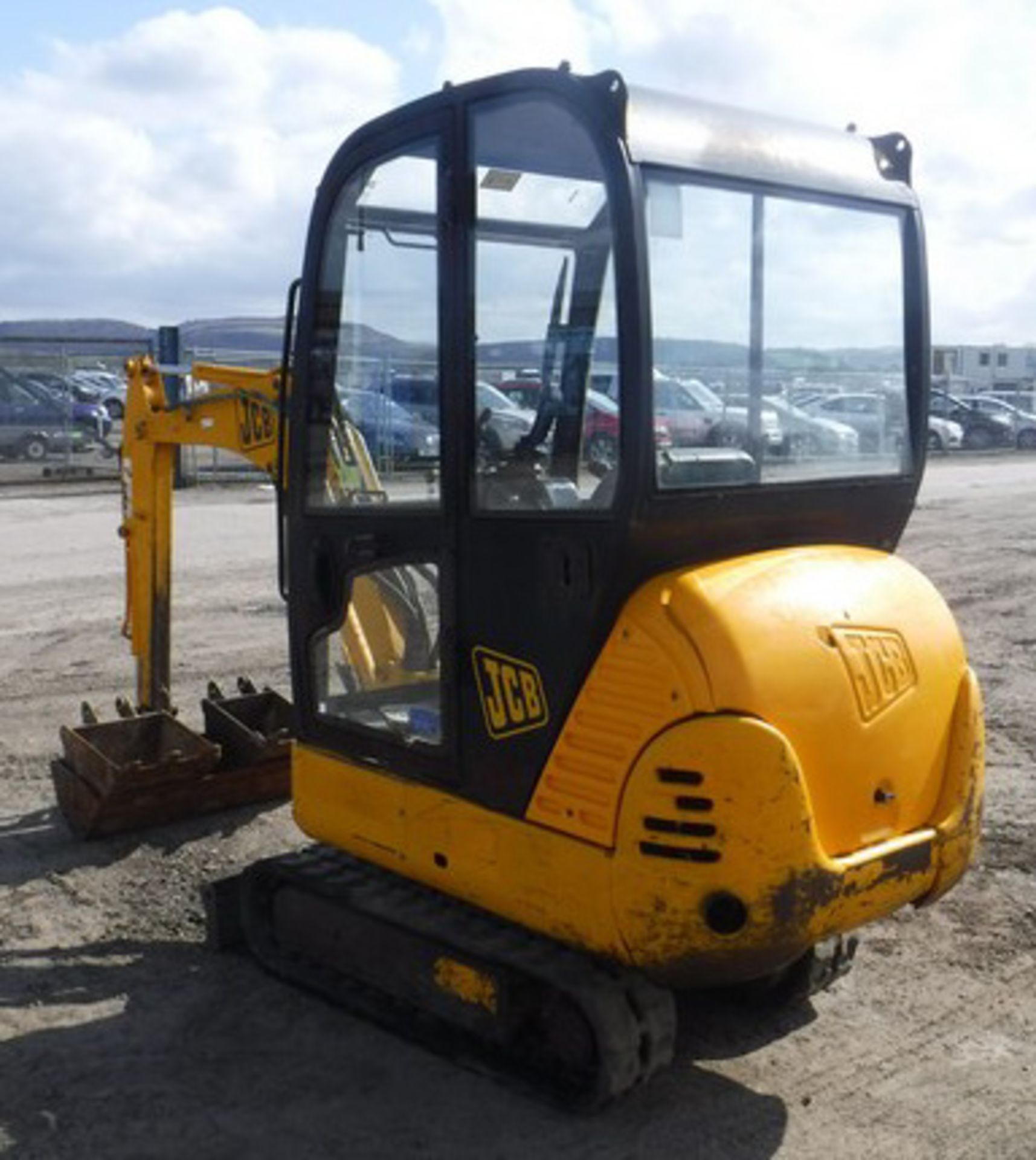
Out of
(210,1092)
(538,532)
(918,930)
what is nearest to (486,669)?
(538,532)

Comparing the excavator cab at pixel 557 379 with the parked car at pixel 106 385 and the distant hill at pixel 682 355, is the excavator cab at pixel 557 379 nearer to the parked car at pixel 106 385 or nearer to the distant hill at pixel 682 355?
the distant hill at pixel 682 355

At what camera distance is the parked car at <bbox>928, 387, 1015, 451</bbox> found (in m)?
38.7

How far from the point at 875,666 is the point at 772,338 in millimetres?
955

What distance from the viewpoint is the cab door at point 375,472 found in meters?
3.93

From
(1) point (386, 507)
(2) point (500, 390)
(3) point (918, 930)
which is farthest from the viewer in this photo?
(3) point (918, 930)

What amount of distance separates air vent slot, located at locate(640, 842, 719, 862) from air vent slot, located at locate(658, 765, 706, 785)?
0.50 feet

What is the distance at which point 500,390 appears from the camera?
383 centimetres

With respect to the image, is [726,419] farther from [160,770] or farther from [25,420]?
[25,420]

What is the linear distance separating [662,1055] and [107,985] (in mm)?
1844

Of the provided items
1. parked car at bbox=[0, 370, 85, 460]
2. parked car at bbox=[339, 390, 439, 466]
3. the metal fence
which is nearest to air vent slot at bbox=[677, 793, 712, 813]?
parked car at bbox=[339, 390, 439, 466]

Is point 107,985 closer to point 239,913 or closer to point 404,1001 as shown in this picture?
point 239,913

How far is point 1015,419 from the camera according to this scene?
3909 cm

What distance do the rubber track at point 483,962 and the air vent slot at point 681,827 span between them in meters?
0.52

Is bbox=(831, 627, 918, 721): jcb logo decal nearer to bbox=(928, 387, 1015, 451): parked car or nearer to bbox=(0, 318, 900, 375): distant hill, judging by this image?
bbox=(0, 318, 900, 375): distant hill
